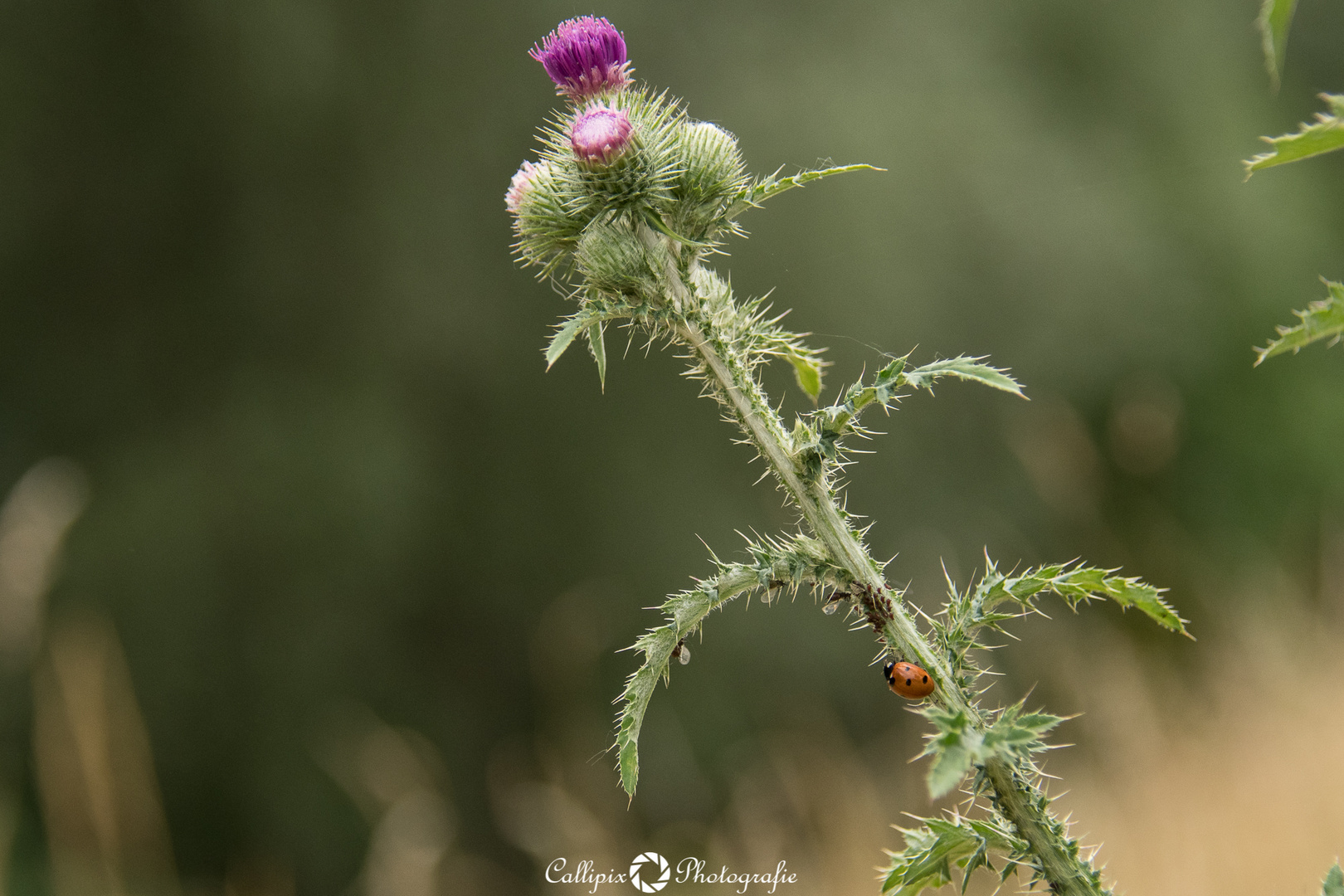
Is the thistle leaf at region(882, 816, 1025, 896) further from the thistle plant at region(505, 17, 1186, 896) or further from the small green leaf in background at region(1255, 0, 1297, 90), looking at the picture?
the small green leaf in background at region(1255, 0, 1297, 90)

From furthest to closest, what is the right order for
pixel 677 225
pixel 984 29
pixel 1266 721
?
1. pixel 984 29
2. pixel 1266 721
3. pixel 677 225

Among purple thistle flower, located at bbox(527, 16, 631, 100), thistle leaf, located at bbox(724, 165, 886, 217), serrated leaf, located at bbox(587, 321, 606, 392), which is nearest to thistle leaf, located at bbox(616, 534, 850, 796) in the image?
serrated leaf, located at bbox(587, 321, 606, 392)

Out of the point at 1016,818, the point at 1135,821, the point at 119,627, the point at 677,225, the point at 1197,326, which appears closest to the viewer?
the point at 1016,818

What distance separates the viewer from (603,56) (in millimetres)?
2248

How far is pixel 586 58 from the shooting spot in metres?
2.25

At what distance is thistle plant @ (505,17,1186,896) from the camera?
1.43m

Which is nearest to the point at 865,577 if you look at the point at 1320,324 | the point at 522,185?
the point at 1320,324

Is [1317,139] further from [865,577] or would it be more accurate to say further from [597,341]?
[597,341]

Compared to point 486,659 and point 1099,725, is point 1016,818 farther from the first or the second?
point 486,659

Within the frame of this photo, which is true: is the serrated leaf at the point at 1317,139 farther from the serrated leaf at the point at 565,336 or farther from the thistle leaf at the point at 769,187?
the serrated leaf at the point at 565,336

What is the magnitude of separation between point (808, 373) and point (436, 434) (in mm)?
7724

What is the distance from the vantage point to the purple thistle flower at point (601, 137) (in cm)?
202

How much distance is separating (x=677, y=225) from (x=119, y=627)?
319 inches

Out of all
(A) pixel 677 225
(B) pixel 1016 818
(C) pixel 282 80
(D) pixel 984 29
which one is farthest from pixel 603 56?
(D) pixel 984 29
